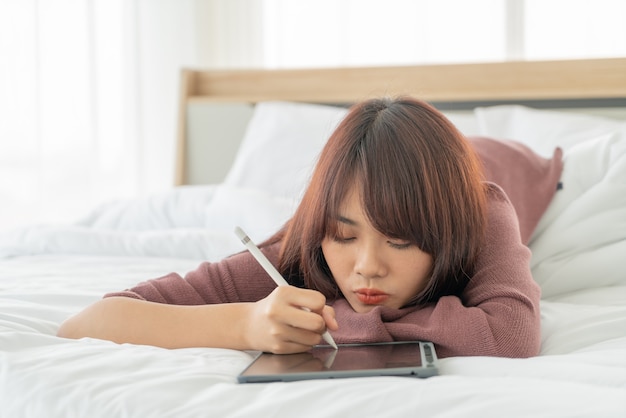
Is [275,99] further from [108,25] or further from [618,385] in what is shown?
[618,385]

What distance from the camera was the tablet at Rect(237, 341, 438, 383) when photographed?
820mm

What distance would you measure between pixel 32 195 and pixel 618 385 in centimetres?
255

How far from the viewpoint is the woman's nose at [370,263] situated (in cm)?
103

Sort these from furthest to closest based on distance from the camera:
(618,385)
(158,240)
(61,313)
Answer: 1. (158,240)
2. (61,313)
3. (618,385)

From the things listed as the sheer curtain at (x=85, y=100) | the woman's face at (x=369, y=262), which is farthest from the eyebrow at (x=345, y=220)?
the sheer curtain at (x=85, y=100)

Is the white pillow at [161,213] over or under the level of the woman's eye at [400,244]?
under

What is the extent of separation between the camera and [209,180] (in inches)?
117

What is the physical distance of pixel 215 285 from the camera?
1.19 meters

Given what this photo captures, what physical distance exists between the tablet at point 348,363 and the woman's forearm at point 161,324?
0.28 feet

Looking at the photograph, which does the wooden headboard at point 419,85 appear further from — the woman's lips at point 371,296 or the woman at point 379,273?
the woman's lips at point 371,296

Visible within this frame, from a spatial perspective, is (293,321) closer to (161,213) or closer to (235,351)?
(235,351)

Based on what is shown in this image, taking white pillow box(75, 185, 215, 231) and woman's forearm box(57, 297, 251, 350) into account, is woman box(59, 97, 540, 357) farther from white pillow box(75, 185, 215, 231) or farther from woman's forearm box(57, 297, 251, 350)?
white pillow box(75, 185, 215, 231)

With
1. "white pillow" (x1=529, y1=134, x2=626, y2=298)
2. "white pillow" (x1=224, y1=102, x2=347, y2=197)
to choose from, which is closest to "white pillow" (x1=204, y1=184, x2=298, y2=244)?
"white pillow" (x1=224, y1=102, x2=347, y2=197)

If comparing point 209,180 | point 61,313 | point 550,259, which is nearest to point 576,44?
point 209,180
